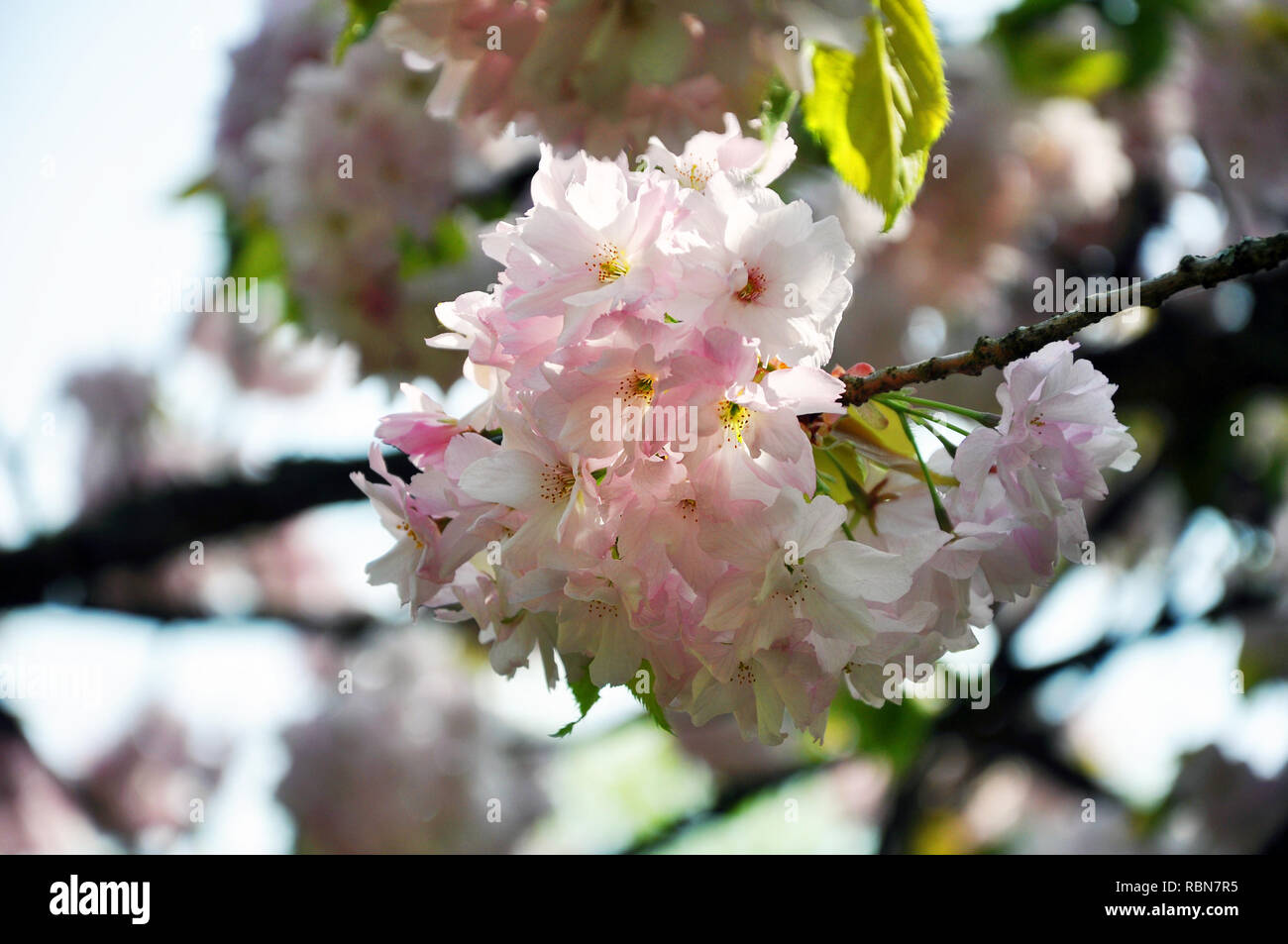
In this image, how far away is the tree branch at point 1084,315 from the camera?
487mm

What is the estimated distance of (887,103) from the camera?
24.6 inches

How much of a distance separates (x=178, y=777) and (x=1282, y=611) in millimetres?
4482

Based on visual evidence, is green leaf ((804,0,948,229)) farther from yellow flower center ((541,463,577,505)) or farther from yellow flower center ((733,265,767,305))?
yellow flower center ((541,463,577,505))

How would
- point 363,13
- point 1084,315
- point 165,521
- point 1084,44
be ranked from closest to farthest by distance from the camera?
point 1084,315 → point 363,13 → point 165,521 → point 1084,44

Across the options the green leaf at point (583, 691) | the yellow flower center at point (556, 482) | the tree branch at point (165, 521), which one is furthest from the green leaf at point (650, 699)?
the tree branch at point (165, 521)

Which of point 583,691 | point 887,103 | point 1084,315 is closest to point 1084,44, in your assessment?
point 887,103

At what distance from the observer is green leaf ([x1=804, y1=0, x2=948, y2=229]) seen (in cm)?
62

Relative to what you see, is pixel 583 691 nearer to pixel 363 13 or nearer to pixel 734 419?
pixel 734 419

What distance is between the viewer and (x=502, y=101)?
2.29ft

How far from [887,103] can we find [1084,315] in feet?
0.66

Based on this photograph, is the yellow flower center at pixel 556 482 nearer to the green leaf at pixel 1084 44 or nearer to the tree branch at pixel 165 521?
the tree branch at pixel 165 521

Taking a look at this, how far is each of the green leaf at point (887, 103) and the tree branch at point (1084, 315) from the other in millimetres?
111

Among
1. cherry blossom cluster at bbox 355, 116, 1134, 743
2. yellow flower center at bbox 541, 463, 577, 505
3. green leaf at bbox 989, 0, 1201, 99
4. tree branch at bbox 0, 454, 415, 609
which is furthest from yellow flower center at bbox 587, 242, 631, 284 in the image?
green leaf at bbox 989, 0, 1201, 99

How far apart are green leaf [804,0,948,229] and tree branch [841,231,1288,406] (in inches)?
4.4
